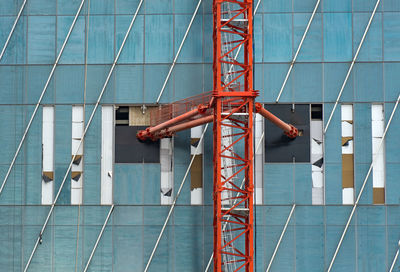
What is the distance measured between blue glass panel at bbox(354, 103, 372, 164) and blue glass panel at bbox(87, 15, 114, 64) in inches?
694

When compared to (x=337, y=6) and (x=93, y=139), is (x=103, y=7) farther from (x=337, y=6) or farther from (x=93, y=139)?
(x=337, y=6)

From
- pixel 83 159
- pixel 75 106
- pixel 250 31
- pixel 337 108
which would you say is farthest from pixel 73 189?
pixel 337 108

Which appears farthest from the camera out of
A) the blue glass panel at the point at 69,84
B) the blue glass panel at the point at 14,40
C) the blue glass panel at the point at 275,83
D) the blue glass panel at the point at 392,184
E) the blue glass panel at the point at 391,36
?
the blue glass panel at the point at 14,40

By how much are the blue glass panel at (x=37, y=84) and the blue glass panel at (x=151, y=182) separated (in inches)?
327

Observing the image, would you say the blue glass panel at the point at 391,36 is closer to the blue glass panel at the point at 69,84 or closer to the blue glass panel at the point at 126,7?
the blue glass panel at the point at 126,7

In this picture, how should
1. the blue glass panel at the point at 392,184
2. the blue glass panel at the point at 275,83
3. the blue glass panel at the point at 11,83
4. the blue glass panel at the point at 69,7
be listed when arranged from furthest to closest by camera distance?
the blue glass panel at the point at 69,7, the blue glass panel at the point at 11,83, the blue glass panel at the point at 275,83, the blue glass panel at the point at 392,184

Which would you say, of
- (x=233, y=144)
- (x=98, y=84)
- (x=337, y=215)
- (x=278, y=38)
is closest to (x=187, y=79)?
(x=98, y=84)

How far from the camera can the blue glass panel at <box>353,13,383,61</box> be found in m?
42.2

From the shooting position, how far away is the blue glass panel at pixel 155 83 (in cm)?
4234

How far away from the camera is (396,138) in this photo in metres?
41.8

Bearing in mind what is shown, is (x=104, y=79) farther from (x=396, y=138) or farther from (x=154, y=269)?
(x=396, y=138)

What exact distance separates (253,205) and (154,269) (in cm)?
803

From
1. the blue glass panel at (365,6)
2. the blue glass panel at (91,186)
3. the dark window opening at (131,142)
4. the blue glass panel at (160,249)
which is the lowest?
the blue glass panel at (160,249)

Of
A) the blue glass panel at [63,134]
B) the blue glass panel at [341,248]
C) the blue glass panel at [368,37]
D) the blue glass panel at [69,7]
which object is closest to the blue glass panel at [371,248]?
the blue glass panel at [341,248]
